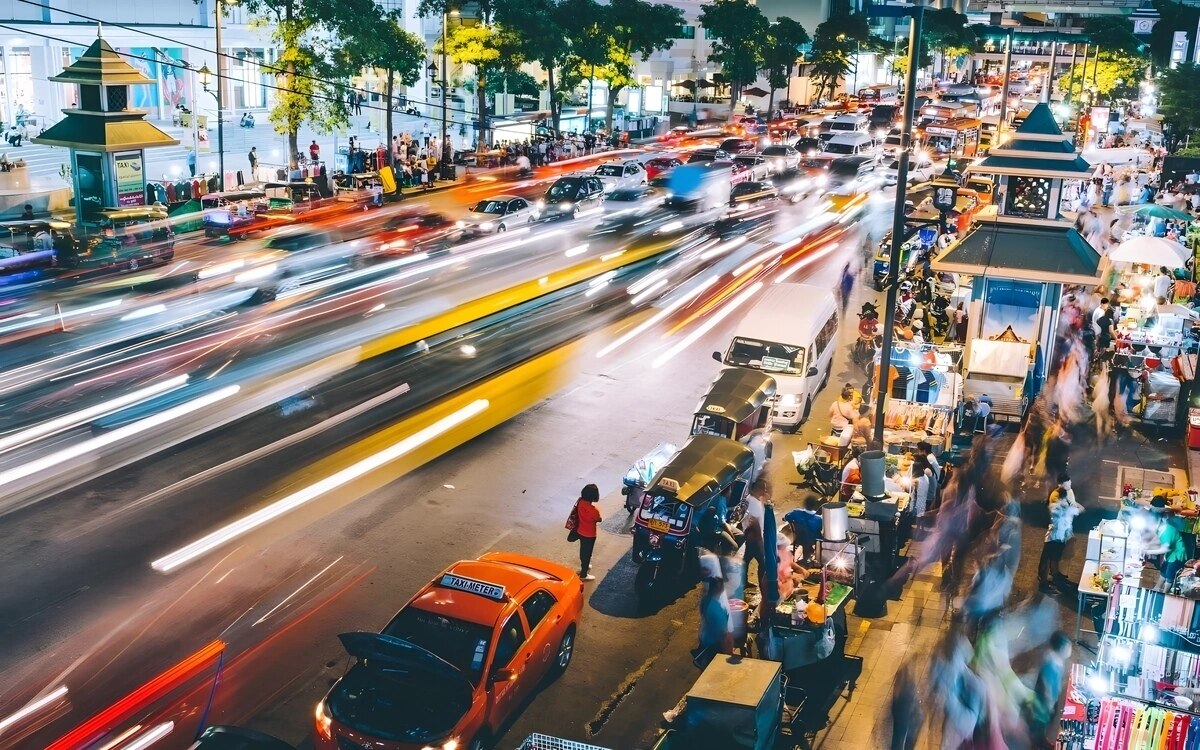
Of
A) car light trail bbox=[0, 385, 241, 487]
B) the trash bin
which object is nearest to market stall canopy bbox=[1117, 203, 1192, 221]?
the trash bin

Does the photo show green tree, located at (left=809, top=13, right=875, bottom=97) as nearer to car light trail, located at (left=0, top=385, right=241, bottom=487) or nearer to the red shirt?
car light trail, located at (left=0, top=385, right=241, bottom=487)

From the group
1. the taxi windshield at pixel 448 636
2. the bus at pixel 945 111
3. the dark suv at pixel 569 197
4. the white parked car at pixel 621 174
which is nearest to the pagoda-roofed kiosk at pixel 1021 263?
the taxi windshield at pixel 448 636

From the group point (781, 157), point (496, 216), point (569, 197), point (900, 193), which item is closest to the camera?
point (900, 193)

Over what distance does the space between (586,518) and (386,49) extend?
3735 cm

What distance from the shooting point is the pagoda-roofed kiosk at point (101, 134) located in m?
35.0

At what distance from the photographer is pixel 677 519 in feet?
50.1

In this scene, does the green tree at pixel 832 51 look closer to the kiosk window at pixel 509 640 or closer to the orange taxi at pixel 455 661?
the orange taxi at pixel 455 661

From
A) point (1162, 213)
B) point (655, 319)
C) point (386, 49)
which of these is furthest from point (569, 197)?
point (1162, 213)

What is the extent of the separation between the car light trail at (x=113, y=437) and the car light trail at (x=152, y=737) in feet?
24.6

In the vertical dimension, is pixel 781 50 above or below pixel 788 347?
above

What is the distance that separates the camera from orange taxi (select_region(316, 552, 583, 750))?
1052 centimetres

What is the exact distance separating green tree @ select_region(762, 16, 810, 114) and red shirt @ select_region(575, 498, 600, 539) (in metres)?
74.8

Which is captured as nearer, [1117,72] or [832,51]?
[1117,72]

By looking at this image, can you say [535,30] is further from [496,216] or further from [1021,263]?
[1021,263]
